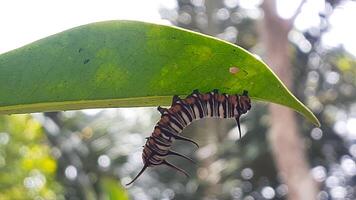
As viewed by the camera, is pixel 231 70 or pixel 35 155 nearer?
pixel 231 70

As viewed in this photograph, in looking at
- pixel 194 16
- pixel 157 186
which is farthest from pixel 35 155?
pixel 194 16

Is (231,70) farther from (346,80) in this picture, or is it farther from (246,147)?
(346,80)

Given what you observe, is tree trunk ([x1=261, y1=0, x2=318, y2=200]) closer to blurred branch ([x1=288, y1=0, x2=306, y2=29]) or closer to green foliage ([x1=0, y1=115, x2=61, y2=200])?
blurred branch ([x1=288, y1=0, x2=306, y2=29])

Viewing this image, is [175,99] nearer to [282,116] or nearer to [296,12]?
[296,12]

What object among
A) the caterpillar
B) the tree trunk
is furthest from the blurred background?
the caterpillar

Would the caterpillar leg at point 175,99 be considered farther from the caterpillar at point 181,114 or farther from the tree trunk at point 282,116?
the tree trunk at point 282,116

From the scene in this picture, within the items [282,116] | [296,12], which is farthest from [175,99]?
[282,116]
